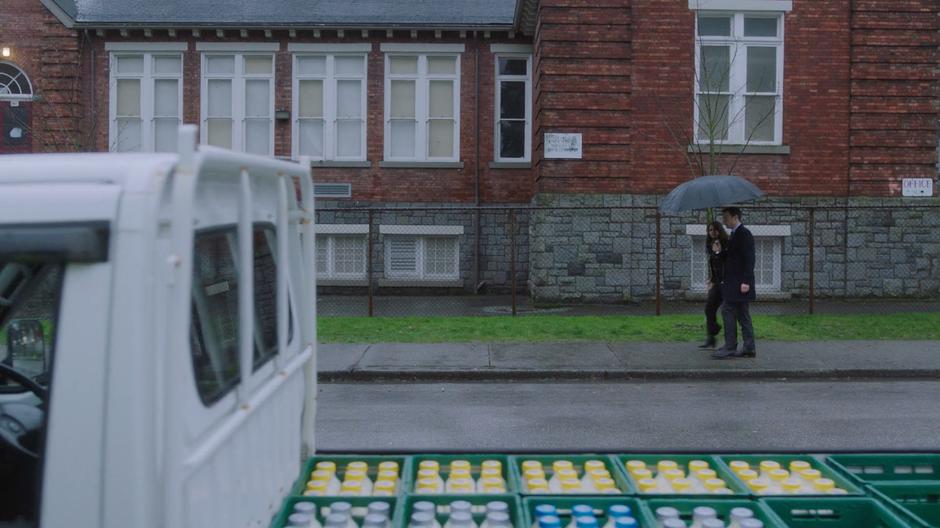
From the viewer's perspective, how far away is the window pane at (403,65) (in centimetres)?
2169

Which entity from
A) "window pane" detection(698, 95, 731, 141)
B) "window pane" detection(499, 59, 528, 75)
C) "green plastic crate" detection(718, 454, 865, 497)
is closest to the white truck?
"green plastic crate" detection(718, 454, 865, 497)

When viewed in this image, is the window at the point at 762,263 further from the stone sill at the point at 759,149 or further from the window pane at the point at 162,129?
the window pane at the point at 162,129

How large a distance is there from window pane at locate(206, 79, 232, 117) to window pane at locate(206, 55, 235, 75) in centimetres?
23

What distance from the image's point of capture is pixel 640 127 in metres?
18.3

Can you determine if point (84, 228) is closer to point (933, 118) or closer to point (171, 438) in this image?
point (171, 438)

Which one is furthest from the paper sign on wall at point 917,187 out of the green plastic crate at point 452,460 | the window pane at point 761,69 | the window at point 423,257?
the green plastic crate at point 452,460

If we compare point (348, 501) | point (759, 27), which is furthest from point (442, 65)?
point (348, 501)

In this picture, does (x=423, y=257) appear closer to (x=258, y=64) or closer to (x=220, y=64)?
(x=258, y=64)

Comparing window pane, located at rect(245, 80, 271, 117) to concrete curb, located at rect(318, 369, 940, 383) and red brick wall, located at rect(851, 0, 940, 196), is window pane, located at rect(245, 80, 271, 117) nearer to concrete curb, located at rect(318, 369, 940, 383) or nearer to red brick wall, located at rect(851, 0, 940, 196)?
concrete curb, located at rect(318, 369, 940, 383)

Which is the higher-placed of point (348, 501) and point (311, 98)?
point (311, 98)

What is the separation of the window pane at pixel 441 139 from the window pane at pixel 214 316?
761 inches

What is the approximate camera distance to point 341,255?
68.8ft

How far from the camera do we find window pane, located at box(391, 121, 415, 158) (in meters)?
21.7

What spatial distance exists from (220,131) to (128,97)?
2.26 metres
